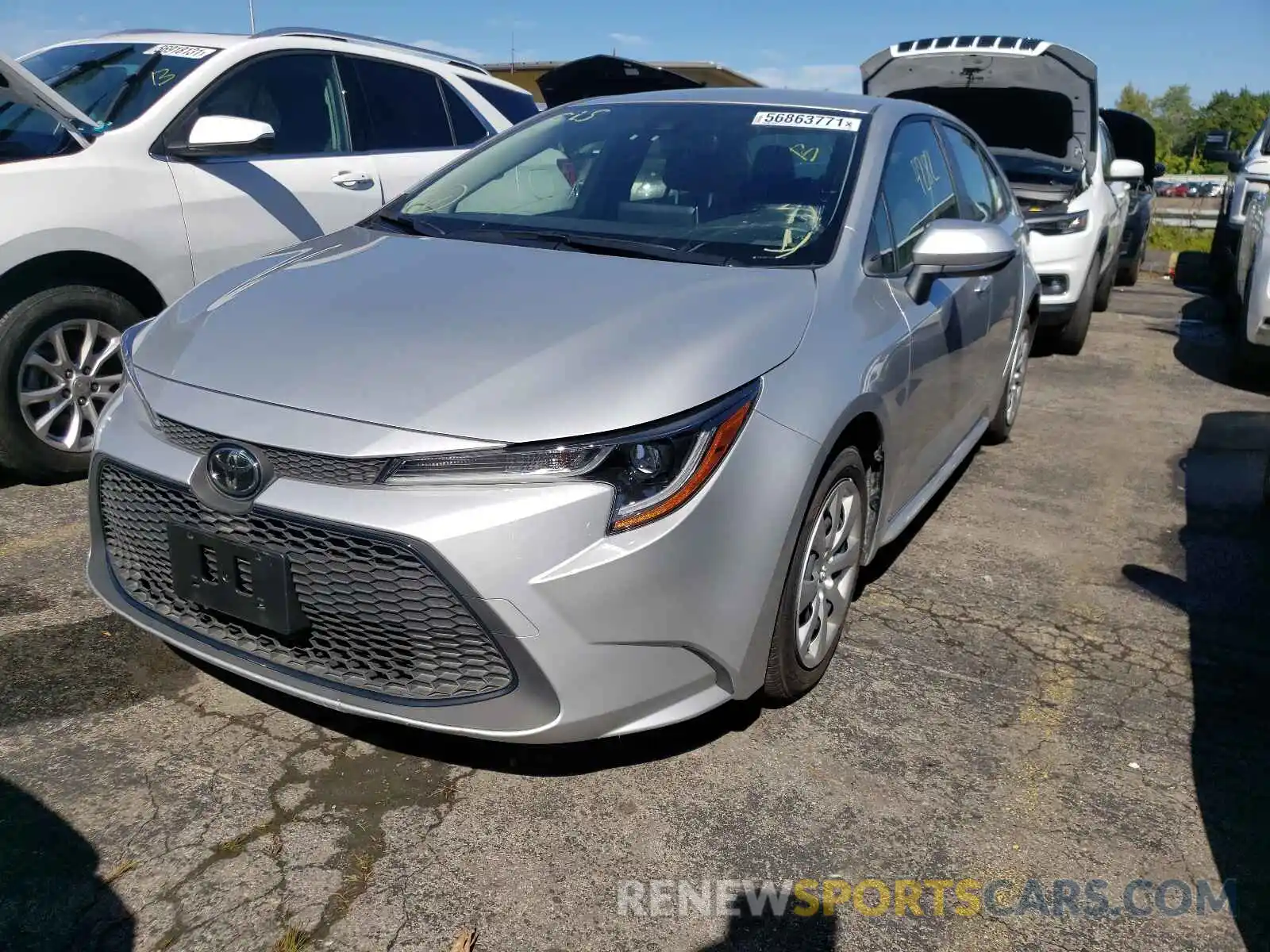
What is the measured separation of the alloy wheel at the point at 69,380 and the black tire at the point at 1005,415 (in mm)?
3757

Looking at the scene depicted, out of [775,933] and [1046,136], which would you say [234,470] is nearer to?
[775,933]

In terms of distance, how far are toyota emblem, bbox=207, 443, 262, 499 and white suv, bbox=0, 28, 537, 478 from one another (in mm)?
2039

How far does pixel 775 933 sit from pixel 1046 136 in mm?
7630

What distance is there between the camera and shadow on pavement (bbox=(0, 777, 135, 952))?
1.95 metres

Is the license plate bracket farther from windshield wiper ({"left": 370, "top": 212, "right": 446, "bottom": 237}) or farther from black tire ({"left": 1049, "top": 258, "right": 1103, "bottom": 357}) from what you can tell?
black tire ({"left": 1049, "top": 258, "right": 1103, "bottom": 357})

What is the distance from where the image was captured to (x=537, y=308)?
8.25ft

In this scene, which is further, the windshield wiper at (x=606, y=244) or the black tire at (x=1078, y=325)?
the black tire at (x=1078, y=325)

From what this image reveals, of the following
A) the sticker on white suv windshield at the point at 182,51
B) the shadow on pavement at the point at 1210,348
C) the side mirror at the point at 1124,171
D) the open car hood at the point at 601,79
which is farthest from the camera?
the open car hood at the point at 601,79

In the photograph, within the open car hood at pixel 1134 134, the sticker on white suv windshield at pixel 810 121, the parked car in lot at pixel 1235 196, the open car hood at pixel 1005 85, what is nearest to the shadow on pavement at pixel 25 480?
the sticker on white suv windshield at pixel 810 121

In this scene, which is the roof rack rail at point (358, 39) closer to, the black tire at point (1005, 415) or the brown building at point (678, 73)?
the black tire at point (1005, 415)

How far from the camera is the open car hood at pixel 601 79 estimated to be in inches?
384

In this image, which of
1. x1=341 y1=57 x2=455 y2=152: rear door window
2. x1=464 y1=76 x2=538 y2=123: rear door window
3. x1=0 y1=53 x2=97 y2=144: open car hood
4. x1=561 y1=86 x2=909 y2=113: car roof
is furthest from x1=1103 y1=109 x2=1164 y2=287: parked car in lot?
x1=0 y1=53 x2=97 y2=144: open car hood

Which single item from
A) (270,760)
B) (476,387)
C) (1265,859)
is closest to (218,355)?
(476,387)

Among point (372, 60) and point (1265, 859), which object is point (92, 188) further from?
point (1265, 859)
